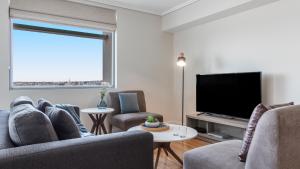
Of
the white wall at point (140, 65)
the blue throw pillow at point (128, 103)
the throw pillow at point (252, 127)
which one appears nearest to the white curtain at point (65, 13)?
the white wall at point (140, 65)

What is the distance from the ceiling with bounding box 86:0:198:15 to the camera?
4.12m

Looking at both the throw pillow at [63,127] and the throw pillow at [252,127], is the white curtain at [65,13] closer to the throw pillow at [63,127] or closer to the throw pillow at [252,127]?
the throw pillow at [63,127]

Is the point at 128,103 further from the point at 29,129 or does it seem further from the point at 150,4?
the point at 29,129

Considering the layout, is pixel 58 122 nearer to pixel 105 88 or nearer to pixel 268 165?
pixel 268 165

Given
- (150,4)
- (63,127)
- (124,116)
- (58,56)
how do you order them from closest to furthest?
(63,127) < (124,116) < (58,56) < (150,4)

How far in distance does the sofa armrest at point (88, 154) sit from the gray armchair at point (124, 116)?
1.98 metres

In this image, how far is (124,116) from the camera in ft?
12.0

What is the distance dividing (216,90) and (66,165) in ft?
9.83

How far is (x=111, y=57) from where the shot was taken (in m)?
4.46

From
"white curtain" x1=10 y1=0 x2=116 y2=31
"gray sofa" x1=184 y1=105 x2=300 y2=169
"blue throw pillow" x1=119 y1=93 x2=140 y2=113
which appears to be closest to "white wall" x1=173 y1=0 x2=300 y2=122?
"blue throw pillow" x1=119 y1=93 x2=140 y2=113

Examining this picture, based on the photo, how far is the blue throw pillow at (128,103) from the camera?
397 cm

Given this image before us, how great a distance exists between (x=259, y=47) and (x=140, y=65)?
2.25 m

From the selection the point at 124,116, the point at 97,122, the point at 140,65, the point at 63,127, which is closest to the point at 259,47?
the point at 140,65

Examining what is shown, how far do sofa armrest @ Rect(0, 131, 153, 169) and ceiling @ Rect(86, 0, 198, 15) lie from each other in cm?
322
